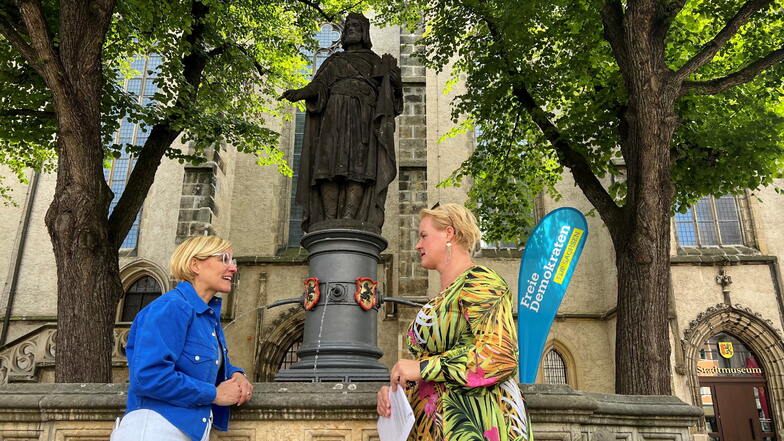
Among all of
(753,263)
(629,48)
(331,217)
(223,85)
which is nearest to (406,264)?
(223,85)

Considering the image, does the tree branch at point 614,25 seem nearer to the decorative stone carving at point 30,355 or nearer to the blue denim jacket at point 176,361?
the blue denim jacket at point 176,361

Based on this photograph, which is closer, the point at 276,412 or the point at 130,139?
the point at 276,412

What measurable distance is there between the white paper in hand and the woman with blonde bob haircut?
0.10 ft

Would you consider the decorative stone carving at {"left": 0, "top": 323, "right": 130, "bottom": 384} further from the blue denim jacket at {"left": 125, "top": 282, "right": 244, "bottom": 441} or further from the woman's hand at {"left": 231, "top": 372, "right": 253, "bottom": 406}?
the blue denim jacket at {"left": 125, "top": 282, "right": 244, "bottom": 441}

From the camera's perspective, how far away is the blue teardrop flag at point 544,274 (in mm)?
7129

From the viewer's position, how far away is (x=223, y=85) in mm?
9945

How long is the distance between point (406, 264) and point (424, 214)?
940 centimetres

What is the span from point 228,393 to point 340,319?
1854 mm

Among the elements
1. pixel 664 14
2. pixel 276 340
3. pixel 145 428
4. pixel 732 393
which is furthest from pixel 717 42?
pixel 732 393

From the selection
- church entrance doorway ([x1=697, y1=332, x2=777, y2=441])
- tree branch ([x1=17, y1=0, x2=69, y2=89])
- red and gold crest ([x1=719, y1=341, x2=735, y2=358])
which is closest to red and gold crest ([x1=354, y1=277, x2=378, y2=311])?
tree branch ([x1=17, y1=0, x2=69, y2=89])

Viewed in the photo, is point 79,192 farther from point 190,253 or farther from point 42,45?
point 190,253

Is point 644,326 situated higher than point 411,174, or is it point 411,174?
point 411,174

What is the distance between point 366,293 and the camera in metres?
4.25

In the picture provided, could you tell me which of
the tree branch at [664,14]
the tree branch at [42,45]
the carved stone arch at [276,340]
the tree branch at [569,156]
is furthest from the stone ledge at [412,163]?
the tree branch at [42,45]
